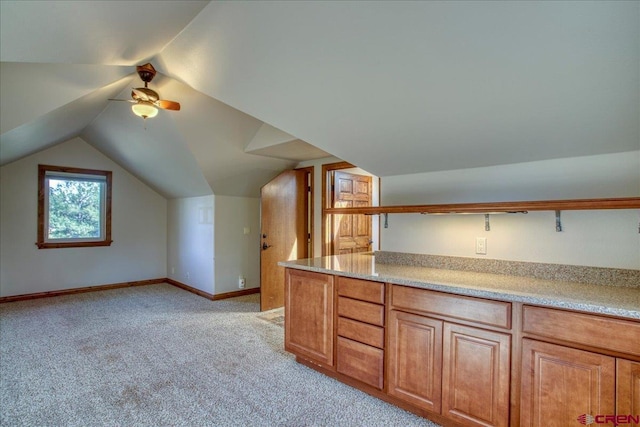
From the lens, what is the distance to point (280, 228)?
4617 mm

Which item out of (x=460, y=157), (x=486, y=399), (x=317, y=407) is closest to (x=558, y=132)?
(x=460, y=157)

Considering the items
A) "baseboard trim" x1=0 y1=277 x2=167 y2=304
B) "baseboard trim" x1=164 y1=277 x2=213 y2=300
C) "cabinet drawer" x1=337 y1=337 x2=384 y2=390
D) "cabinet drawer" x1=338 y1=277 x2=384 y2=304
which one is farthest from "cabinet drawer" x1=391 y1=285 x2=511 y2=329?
"baseboard trim" x1=0 y1=277 x2=167 y2=304

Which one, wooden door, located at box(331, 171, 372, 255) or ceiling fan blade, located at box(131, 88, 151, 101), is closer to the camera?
ceiling fan blade, located at box(131, 88, 151, 101)

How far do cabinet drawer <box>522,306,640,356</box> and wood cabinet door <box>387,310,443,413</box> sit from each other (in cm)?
48

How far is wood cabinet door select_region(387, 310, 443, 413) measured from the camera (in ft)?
6.28

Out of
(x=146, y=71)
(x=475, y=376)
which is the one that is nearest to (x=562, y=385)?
(x=475, y=376)

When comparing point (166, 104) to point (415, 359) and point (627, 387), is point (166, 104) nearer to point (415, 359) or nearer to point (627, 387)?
point (415, 359)

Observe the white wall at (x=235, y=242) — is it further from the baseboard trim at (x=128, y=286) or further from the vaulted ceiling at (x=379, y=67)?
the vaulted ceiling at (x=379, y=67)

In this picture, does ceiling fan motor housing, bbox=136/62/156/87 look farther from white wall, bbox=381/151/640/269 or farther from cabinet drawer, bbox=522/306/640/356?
cabinet drawer, bbox=522/306/640/356

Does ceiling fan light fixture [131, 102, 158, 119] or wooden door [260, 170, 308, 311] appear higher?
ceiling fan light fixture [131, 102, 158, 119]

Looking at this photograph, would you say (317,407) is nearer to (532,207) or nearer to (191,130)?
(532,207)

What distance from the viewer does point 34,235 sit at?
5.02m

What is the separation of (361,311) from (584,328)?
4.08 feet

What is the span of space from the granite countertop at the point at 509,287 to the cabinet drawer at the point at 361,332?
345 mm
